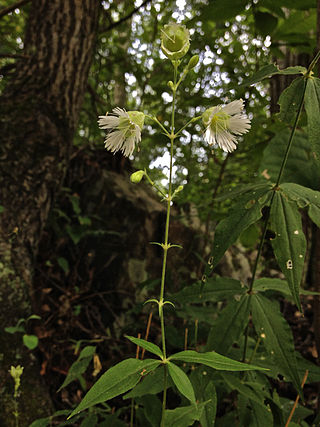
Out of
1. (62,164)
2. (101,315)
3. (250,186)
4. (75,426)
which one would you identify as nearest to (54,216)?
(62,164)

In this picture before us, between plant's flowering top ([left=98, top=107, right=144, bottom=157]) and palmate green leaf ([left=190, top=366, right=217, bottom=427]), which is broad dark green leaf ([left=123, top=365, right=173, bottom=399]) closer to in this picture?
palmate green leaf ([left=190, top=366, right=217, bottom=427])

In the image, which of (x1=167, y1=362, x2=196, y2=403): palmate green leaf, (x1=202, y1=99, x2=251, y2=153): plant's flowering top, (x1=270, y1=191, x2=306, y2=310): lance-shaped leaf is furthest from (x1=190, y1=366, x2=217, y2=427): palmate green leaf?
(x1=202, y1=99, x2=251, y2=153): plant's flowering top

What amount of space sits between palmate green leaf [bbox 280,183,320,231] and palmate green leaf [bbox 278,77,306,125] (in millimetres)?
246

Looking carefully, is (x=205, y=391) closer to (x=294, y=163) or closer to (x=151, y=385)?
(x=151, y=385)

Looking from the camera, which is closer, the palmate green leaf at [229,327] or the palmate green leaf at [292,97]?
the palmate green leaf at [292,97]

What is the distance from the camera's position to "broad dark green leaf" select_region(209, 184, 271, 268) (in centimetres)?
98

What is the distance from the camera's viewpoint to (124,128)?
3.22ft

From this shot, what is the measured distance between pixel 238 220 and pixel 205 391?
602mm

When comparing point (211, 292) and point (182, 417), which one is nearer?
point (182, 417)

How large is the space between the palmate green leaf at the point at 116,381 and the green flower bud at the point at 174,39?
829mm

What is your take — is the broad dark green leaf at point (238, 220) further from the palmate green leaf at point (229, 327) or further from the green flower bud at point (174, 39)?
the green flower bud at point (174, 39)

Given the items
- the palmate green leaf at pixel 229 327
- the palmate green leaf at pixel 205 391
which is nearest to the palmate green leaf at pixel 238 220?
the palmate green leaf at pixel 229 327

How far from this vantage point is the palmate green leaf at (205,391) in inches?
40.7

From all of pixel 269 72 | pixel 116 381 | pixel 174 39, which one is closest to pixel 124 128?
pixel 174 39
